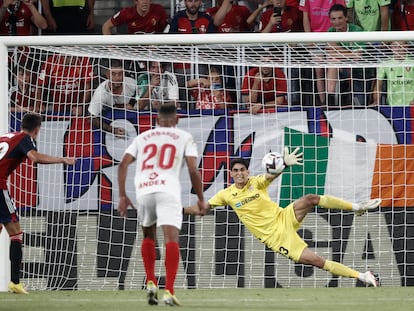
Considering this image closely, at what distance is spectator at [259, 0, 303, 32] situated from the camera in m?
16.4

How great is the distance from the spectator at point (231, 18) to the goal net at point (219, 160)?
1.39 meters

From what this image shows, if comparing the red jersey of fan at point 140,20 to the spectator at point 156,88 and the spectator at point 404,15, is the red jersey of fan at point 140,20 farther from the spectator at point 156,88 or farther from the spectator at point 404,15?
the spectator at point 404,15

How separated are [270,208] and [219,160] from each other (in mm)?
1454

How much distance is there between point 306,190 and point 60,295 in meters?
3.91

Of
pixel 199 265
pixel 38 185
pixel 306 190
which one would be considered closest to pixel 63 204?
pixel 38 185

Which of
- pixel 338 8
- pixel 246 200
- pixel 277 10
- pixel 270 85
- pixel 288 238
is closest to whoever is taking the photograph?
pixel 288 238

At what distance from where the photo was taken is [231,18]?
1680cm

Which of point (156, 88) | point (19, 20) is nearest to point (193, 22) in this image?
point (156, 88)

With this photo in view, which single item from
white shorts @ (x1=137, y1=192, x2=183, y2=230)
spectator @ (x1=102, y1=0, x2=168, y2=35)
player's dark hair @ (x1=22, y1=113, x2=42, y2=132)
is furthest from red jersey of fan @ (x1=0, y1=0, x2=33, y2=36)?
white shorts @ (x1=137, y1=192, x2=183, y2=230)

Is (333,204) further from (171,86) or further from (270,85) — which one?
(171,86)

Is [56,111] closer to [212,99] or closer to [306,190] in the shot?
[212,99]

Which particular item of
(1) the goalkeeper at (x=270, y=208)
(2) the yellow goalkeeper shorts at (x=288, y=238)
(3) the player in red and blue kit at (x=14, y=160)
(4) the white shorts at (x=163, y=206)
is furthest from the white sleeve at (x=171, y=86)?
(4) the white shorts at (x=163, y=206)

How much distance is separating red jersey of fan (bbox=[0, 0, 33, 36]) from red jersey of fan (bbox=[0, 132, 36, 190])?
16.1 feet

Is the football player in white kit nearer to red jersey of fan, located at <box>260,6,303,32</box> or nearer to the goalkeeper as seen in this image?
the goalkeeper
